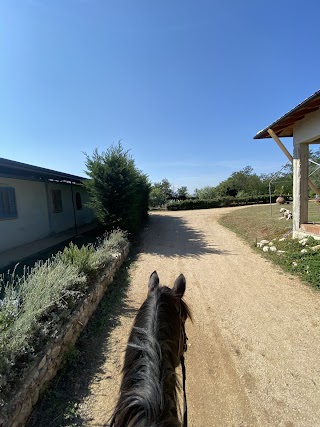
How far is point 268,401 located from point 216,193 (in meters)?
36.8

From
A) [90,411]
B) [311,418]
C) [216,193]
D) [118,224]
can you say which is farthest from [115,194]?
[216,193]

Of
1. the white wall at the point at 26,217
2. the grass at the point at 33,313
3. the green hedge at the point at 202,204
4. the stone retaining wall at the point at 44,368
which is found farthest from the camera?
the green hedge at the point at 202,204

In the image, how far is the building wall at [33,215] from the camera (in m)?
8.29

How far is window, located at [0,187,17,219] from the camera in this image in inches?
317

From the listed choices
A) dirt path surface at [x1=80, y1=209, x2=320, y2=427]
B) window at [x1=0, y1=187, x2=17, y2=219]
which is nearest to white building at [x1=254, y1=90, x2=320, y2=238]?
dirt path surface at [x1=80, y1=209, x2=320, y2=427]

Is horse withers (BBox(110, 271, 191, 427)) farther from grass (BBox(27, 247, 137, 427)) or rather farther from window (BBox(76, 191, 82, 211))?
window (BBox(76, 191, 82, 211))

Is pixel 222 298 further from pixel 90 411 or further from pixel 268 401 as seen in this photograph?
pixel 90 411

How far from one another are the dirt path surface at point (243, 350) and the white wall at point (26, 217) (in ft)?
16.2

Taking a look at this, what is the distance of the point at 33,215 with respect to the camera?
970 cm

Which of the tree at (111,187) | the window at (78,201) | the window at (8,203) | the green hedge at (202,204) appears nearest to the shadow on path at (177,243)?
the tree at (111,187)

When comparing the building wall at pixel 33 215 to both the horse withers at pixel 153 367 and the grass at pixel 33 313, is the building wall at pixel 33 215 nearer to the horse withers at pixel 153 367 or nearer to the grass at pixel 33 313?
the grass at pixel 33 313

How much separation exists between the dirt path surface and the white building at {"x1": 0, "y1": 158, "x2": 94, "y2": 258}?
16.2 ft

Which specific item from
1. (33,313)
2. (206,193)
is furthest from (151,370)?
(206,193)

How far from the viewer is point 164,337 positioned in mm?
1493
